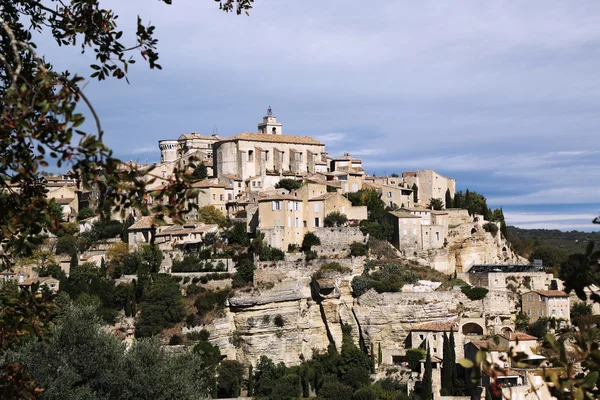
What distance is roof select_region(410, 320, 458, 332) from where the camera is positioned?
43.6m

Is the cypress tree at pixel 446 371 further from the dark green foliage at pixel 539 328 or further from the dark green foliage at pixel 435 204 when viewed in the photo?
the dark green foliage at pixel 435 204

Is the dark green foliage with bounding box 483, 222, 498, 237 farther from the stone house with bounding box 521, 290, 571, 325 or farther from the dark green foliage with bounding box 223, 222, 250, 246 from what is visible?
the dark green foliage with bounding box 223, 222, 250, 246

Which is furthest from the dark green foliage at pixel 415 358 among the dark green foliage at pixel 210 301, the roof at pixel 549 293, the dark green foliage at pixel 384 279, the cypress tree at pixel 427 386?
the dark green foliage at pixel 210 301

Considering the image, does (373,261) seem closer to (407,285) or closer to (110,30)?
(407,285)

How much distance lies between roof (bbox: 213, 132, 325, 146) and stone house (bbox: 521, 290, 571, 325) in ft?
90.3

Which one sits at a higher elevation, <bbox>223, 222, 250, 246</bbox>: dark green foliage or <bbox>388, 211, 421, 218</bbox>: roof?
<bbox>388, 211, 421, 218</bbox>: roof

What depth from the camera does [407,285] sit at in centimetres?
4716

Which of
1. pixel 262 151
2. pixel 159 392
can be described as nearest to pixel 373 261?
pixel 262 151

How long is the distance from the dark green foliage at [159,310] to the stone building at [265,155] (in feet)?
67.0

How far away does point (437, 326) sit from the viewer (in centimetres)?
4422

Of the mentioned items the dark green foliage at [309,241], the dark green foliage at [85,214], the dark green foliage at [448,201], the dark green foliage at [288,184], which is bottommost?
the dark green foliage at [309,241]

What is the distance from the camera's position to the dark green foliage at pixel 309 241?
164 ft

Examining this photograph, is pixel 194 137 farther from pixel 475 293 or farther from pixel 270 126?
pixel 475 293

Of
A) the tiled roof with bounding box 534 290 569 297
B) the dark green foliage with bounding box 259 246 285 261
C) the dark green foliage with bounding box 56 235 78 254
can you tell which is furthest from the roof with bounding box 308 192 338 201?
the dark green foliage with bounding box 56 235 78 254
